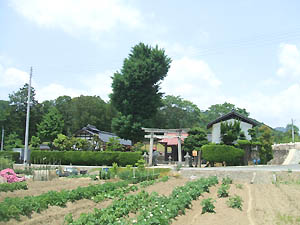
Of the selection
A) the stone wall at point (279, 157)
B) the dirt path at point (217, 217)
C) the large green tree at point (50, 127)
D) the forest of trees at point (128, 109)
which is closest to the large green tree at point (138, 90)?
the forest of trees at point (128, 109)

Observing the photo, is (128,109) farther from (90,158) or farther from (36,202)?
(36,202)

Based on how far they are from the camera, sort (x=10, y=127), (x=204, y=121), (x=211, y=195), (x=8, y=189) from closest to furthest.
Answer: (x=8, y=189) < (x=211, y=195) < (x=10, y=127) < (x=204, y=121)

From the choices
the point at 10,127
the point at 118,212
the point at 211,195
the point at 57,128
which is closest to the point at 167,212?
the point at 118,212

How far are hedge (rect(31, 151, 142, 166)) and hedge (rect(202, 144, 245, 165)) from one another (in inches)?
196

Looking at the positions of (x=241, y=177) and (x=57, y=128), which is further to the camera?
(x=57, y=128)

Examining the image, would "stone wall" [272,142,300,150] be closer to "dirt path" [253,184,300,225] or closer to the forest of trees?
the forest of trees

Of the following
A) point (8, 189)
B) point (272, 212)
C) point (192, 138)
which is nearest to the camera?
point (272, 212)

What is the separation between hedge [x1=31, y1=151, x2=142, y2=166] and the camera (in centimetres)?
2248

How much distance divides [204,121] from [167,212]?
51946 mm

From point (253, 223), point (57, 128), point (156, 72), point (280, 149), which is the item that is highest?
point (156, 72)

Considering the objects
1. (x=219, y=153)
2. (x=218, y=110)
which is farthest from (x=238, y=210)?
(x=218, y=110)

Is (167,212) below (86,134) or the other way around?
below

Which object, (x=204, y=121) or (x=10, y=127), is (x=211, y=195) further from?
(x=204, y=121)

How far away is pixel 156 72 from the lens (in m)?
30.3
